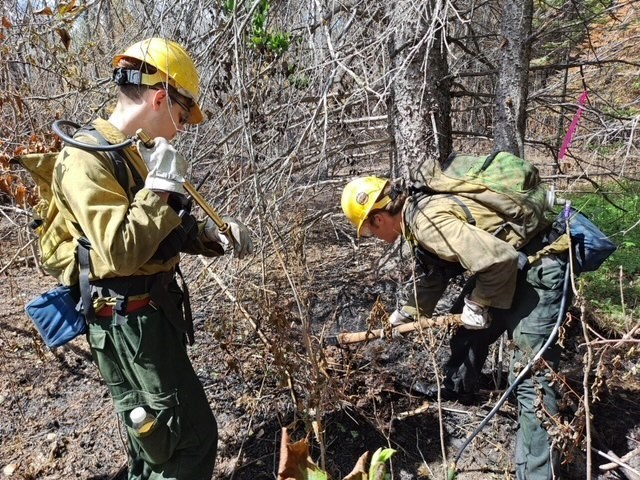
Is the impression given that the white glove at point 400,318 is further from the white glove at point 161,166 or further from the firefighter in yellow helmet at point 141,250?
the white glove at point 161,166

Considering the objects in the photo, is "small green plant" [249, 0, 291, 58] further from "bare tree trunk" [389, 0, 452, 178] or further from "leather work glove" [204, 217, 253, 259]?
"leather work glove" [204, 217, 253, 259]

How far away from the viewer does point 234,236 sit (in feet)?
7.67

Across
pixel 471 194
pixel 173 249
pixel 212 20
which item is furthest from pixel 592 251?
pixel 212 20

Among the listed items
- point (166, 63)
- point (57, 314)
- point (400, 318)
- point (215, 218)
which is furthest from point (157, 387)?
point (400, 318)

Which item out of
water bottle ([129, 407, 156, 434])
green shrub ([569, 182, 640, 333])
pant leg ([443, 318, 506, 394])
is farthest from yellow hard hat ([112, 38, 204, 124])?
green shrub ([569, 182, 640, 333])

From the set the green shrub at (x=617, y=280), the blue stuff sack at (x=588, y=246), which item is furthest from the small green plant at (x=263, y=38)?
the green shrub at (x=617, y=280)

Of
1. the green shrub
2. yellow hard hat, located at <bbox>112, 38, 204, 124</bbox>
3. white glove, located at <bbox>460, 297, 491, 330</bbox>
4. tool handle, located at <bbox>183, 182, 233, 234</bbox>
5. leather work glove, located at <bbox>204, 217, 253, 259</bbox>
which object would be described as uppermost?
yellow hard hat, located at <bbox>112, 38, 204, 124</bbox>

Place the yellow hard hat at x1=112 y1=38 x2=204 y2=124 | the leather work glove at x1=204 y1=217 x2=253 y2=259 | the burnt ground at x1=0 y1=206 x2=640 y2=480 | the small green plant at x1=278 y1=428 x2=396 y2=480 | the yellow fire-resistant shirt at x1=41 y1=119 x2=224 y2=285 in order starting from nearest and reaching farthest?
the small green plant at x1=278 y1=428 x2=396 y2=480
the yellow fire-resistant shirt at x1=41 y1=119 x2=224 y2=285
the yellow hard hat at x1=112 y1=38 x2=204 y2=124
the leather work glove at x1=204 y1=217 x2=253 y2=259
the burnt ground at x1=0 y1=206 x2=640 y2=480

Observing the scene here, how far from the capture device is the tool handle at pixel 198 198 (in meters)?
1.86

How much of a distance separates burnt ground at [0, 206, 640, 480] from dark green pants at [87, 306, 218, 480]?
0.58 m

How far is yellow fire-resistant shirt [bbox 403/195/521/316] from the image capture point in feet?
7.70

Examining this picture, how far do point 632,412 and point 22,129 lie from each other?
5.82m

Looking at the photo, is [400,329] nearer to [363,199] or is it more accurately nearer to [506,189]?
[363,199]

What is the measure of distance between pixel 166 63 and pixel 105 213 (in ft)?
2.41
